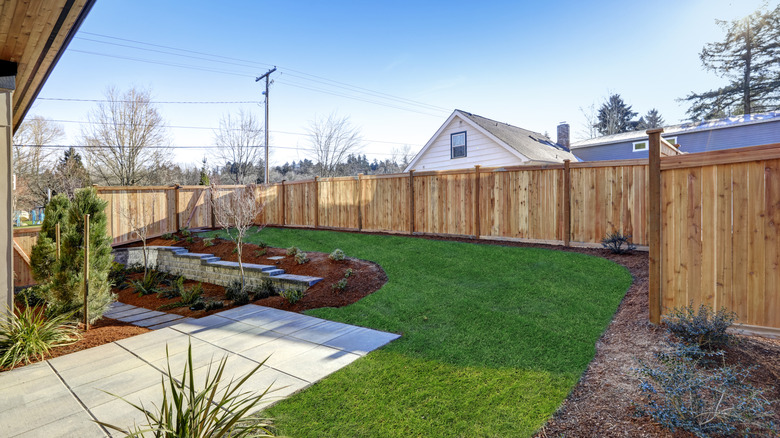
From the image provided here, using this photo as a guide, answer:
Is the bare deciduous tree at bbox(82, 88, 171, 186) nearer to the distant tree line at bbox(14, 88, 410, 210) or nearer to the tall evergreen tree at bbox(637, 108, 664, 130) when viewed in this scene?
the distant tree line at bbox(14, 88, 410, 210)

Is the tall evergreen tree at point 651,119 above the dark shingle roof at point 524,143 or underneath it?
above

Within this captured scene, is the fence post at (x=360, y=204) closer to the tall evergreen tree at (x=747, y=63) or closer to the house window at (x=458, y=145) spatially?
the house window at (x=458, y=145)

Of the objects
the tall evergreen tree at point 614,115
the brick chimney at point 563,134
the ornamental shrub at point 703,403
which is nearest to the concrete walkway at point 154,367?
the ornamental shrub at point 703,403

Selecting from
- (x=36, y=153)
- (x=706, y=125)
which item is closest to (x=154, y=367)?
(x=706, y=125)

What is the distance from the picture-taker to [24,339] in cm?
375

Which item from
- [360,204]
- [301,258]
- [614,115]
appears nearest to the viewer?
[301,258]

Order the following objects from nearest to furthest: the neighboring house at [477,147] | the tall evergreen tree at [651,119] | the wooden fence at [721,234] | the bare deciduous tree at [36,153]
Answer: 1. the wooden fence at [721,234]
2. the neighboring house at [477,147]
3. the bare deciduous tree at [36,153]
4. the tall evergreen tree at [651,119]

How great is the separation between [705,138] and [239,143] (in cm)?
2551

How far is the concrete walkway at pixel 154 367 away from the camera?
2611mm

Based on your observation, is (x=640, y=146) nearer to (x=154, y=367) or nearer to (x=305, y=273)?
(x=305, y=273)

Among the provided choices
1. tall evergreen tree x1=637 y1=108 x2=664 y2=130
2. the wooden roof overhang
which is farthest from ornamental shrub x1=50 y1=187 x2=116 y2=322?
tall evergreen tree x1=637 y1=108 x2=664 y2=130

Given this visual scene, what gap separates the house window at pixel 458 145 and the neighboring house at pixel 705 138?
9.29m

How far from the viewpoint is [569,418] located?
2.43 m

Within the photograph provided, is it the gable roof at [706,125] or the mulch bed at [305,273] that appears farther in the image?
the gable roof at [706,125]
